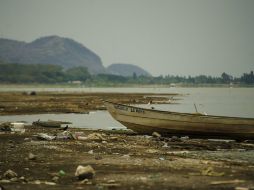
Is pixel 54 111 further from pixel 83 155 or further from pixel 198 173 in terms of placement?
pixel 198 173

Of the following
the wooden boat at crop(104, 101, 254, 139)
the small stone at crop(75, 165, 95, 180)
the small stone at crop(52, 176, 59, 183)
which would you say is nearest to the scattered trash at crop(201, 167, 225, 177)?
the small stone at crop(75, 165, 95, 180)

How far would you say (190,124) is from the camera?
894 inches

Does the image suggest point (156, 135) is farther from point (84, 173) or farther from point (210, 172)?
point (84, 173)

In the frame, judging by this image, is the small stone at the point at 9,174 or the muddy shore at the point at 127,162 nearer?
the muddy shore at the point at 127,162

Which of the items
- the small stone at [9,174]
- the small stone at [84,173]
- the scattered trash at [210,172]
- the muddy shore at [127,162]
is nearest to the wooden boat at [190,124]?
the muddy shore at [127,162]

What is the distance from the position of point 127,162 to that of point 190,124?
8.25m

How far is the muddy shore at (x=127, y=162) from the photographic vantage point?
38.3ft

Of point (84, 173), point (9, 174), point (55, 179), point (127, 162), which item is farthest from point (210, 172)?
point (9, 174)

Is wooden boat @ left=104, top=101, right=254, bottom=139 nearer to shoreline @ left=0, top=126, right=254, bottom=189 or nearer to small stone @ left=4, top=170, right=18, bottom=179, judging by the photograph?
shoreline @ left=0, top=126, right=254, bottom=189

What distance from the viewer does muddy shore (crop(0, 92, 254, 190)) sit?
11.7 meters

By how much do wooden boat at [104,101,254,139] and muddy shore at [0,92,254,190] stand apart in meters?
0.46

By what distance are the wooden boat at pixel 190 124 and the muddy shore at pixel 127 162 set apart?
18.1 inches

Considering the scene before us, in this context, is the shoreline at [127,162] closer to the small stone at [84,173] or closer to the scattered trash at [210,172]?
the scattered trash at [210,172]

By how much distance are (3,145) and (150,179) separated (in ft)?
29.2
